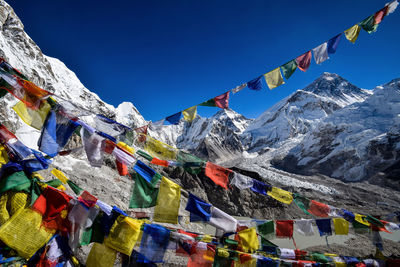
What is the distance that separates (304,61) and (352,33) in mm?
1893

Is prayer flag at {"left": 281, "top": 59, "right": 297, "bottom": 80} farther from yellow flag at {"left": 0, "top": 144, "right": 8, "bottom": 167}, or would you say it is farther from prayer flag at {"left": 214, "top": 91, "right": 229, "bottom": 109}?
yellow flag at {"left": 0, "top": 144, "right": 8, "bottom": 167}

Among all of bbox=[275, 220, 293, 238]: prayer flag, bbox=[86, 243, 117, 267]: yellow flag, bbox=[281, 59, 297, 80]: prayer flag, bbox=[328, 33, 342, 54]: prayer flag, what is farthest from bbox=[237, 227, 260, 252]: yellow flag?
bbox=[328, 33, 342, 54]: prayer flag

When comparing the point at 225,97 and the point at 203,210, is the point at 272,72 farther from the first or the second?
the point at 203,210

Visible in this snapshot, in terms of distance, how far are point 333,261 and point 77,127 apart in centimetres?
637

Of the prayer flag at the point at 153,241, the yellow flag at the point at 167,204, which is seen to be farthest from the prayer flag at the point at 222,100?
the prayer flag at the point at 153,241

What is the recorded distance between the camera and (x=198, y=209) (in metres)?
3.78

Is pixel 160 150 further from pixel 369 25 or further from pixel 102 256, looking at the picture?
pixel 369 25

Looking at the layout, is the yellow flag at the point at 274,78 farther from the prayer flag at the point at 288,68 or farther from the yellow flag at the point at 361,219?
the yellow flag at the point at 361,219

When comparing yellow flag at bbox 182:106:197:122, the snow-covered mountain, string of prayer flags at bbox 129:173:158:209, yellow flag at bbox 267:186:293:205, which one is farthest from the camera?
the snow-covered mountain

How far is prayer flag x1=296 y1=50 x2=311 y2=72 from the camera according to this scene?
656 centimetres

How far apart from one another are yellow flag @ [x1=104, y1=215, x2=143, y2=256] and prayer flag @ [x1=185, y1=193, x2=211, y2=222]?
1.01 meters

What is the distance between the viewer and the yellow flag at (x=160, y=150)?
4.47m

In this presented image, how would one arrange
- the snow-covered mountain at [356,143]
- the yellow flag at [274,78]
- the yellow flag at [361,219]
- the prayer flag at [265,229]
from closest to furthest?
the prayer flag at [265,229]
the yellow flag at [361,219]
the yellow flag at [274,78]
the snow-covered mountain at [356,143]

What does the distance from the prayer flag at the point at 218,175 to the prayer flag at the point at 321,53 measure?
5.28 meters
